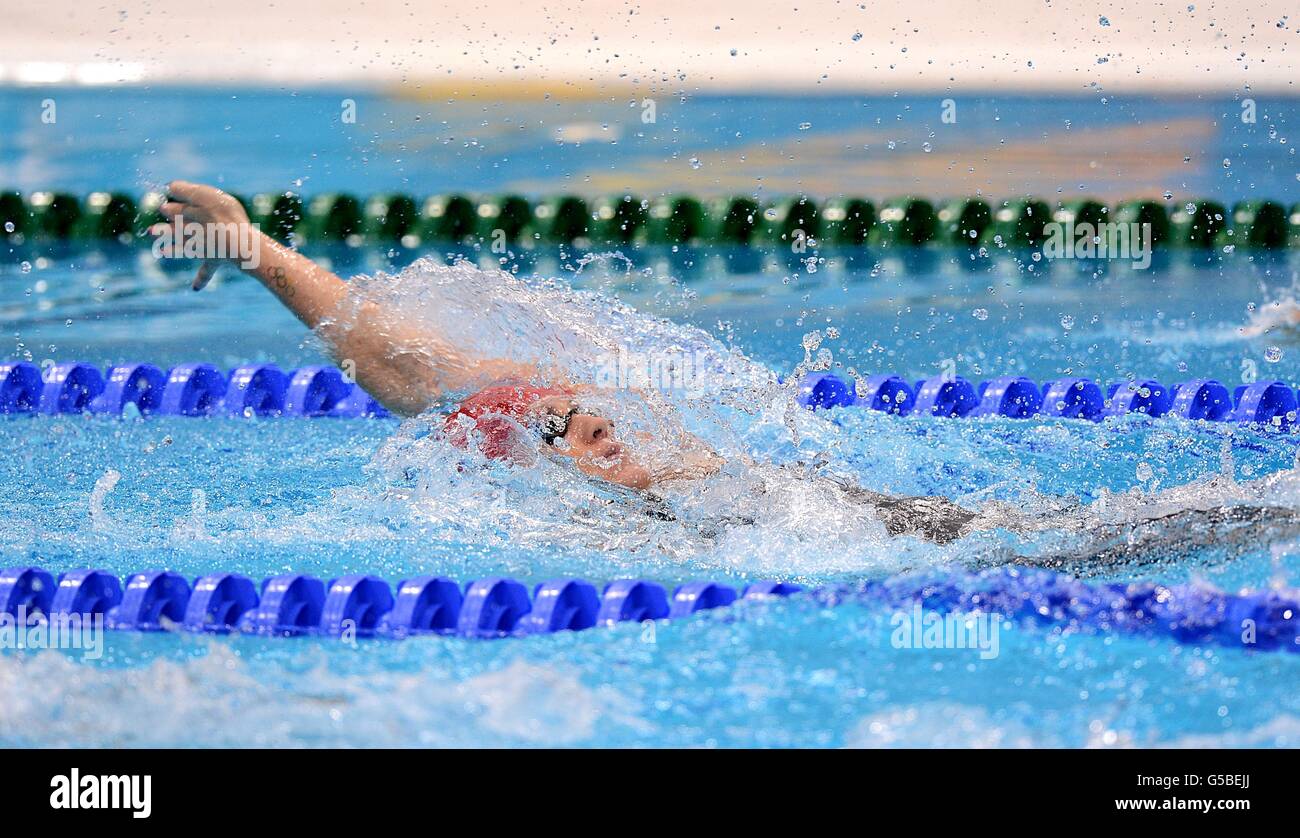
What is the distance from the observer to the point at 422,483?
274 cm

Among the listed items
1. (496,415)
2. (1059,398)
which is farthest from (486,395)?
(1059,398)

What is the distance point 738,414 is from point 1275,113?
3958 millimetres

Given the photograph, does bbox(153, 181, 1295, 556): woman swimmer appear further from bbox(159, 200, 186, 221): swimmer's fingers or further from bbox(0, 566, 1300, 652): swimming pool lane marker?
bbox(0, 566, 1300, 652): swimming pool lane marker

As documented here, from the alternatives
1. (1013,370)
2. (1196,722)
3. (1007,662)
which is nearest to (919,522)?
(1007,662)

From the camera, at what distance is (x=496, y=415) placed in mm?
2643

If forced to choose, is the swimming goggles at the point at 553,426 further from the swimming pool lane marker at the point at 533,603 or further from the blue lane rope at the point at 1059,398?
the blue lane rope at the point at 1059,398

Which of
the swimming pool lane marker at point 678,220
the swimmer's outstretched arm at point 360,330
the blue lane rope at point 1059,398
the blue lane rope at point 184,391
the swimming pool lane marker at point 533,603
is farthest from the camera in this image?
the swimming pool lane marker at point 678,220

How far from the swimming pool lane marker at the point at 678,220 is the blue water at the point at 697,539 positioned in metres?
0.78

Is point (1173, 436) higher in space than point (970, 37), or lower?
lower

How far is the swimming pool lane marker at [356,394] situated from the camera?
3.68m

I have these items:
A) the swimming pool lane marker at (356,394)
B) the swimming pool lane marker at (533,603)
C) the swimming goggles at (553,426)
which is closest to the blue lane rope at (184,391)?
the swimming pool lane marker at (356,394)

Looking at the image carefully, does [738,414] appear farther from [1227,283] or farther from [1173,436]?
[1227,283]

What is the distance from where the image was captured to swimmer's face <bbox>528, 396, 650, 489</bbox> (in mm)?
2617

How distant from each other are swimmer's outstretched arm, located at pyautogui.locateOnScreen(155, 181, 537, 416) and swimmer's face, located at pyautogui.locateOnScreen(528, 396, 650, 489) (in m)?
0.24
